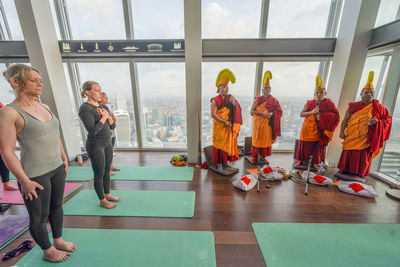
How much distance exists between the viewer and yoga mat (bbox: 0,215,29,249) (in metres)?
1.58

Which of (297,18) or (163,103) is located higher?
(297,18)

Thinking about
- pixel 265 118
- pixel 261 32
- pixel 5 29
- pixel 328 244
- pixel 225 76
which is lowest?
pixel 328 244

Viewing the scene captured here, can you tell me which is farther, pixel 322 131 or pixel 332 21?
pixel 332 21

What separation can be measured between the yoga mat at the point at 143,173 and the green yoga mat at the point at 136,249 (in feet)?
3.72

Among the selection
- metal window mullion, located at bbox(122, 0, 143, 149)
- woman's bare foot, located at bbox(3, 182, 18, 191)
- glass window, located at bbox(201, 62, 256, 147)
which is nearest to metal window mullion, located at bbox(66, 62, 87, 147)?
metal window mullion, located at bbox(122, 0, 143, 149)

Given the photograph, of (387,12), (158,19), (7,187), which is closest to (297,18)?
(387,12)

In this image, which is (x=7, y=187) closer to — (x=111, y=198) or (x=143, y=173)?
(x=111, y=198)

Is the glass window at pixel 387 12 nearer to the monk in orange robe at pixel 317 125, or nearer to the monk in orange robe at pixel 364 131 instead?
the monk in orange robe at pixel 364 131

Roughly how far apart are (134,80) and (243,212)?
3.46 m

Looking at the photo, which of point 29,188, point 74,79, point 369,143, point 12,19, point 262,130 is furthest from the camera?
point 74,79

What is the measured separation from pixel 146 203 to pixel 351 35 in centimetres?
431

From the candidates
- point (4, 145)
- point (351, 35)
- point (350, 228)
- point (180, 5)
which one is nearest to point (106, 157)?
point (4, 145)

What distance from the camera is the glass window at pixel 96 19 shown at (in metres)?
3.45

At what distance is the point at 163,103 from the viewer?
13.3 feet
